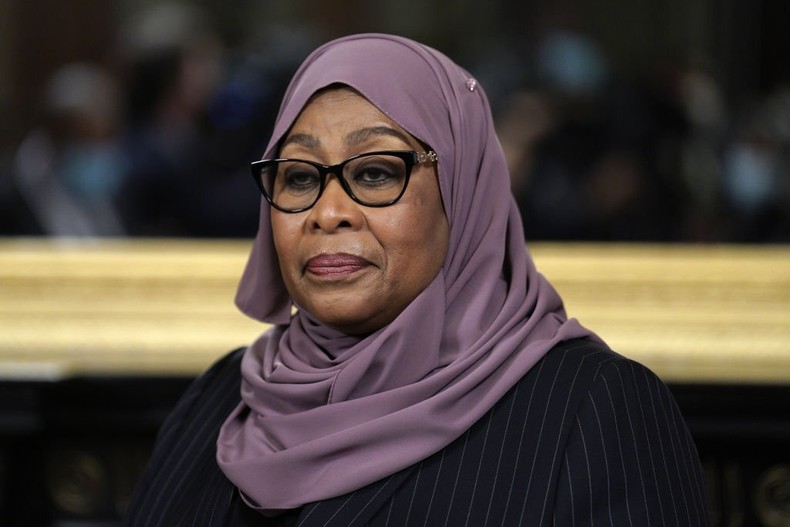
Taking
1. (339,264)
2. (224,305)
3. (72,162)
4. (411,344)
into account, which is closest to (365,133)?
(339,264)

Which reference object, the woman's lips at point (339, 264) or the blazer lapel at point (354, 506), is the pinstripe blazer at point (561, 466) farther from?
the woman's lips at point (339, 264)

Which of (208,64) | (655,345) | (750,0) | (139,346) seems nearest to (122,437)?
(139,346)

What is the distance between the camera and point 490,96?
3879 mm

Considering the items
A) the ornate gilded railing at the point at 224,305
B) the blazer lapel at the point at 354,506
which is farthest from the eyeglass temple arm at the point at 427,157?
the ornate gilded railing at the point at 224,305

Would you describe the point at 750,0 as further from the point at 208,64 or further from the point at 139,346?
the point at 139,346

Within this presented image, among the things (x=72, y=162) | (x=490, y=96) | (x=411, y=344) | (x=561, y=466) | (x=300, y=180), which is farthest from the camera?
(x=72, y=162)

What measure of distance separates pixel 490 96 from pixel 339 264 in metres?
2.16

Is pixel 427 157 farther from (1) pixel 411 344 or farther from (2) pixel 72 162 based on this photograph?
(2) pixel 72 162

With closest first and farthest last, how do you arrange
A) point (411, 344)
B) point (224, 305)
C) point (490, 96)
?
point (411, 344)
point (490, 96)
point (224, 305)

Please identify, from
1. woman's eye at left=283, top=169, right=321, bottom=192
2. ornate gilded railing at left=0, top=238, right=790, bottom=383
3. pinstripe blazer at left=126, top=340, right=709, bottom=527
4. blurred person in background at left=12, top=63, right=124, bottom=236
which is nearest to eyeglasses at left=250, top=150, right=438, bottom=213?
woman's eye at left=283, top=169, right=321, bottom=192

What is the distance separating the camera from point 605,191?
388cm

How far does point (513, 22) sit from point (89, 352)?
176 cm

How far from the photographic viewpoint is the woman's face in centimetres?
182

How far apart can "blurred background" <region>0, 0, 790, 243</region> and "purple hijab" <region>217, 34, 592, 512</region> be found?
1917mm
